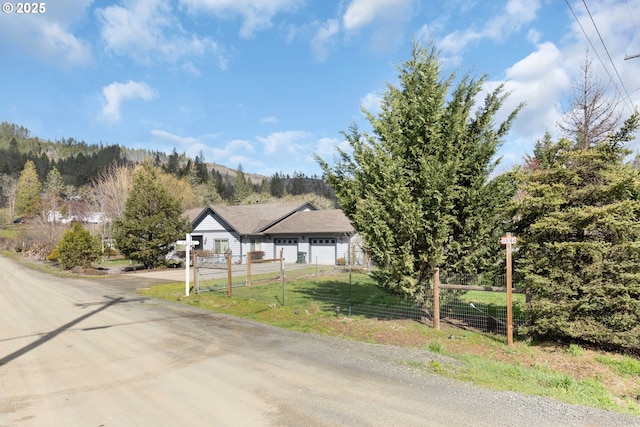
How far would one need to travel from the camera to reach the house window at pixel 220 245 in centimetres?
3088

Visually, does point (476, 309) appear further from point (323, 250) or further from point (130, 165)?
point (130, 165)

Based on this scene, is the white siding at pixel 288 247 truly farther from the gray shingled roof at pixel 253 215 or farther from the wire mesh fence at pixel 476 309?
the wire mesh fence at pixel 476 309

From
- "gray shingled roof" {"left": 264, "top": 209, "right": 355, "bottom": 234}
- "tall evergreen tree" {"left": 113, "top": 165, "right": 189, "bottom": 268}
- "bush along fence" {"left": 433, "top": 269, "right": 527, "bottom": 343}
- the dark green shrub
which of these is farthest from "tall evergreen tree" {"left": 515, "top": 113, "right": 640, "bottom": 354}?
the dark green shrub

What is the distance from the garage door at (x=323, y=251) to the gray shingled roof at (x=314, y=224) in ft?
3.21

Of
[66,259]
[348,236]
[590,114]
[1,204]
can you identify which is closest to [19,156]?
[1,204]

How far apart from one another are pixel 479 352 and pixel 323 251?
2124 cm

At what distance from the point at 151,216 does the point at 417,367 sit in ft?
72.6

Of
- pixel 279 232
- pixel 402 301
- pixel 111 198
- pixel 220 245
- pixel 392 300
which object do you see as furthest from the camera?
pixel 111 198

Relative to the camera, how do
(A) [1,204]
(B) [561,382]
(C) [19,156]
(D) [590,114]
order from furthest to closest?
(C) [19,156] < (A) [1,204] < (D) [590,114] < (B) [561,382]

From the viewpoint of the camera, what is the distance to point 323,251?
27609 millimetres

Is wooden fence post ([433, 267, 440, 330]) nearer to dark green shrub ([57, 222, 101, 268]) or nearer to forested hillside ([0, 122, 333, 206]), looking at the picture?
dark green shrub ([57, 222, 101, 268])

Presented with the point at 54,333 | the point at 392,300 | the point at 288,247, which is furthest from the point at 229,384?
the point at 288,247

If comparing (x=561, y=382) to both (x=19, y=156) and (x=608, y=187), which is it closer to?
(x=608, y=187)

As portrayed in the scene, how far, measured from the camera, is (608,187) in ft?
20.7
